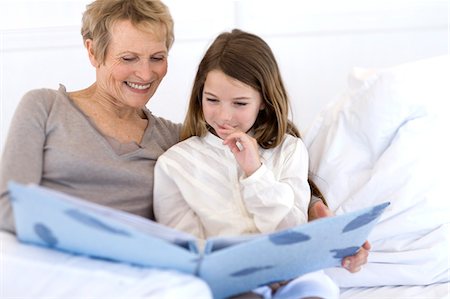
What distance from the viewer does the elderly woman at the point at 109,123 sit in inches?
58.2

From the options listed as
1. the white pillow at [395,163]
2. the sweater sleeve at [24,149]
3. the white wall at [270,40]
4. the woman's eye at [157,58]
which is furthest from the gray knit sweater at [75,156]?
the white wall at [270,40]

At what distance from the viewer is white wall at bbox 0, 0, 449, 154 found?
219 centimetres

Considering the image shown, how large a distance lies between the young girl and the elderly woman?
0.25 feet

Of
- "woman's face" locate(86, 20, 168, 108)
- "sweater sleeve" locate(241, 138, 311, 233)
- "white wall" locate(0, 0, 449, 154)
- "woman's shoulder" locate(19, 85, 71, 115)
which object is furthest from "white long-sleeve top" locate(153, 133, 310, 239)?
"white wall" locate(0, 0, 449, 154)

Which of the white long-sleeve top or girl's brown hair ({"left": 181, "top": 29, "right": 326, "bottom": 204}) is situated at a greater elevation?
girl's brown hair ({"left": 181, "top": 29, "right": 326, "bottom": 204})

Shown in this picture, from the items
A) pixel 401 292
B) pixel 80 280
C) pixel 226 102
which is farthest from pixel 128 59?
pixel 401 292

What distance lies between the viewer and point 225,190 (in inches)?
60.3

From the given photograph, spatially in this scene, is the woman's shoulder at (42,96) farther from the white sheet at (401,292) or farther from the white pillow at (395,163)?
the white sheet at (401,292)

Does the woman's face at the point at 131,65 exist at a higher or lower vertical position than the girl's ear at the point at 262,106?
higher

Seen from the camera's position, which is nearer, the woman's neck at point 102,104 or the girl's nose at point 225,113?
the girl's nose at point 225,113

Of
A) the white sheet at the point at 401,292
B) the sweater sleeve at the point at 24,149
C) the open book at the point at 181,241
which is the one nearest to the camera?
the open book at the point at 181,241

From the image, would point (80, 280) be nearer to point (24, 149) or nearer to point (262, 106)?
point (24, 149)

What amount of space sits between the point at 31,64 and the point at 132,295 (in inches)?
51.1

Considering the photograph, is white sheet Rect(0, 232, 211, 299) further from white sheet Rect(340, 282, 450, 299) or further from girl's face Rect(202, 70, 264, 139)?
white sheet Rect(340, 282, 450, 299)
